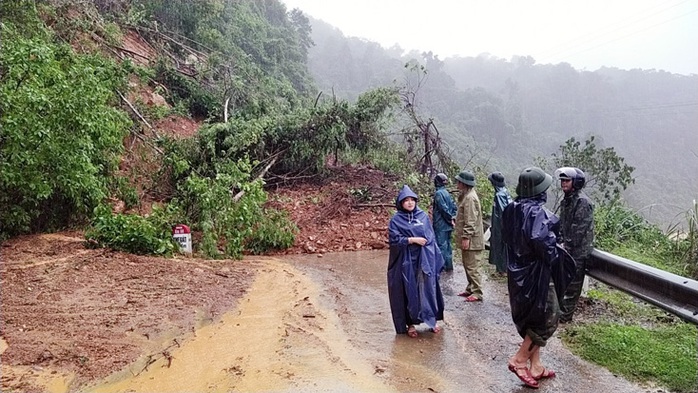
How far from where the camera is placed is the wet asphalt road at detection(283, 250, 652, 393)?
3883 millimetres

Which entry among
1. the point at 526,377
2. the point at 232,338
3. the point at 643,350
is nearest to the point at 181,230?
the point at 232,338

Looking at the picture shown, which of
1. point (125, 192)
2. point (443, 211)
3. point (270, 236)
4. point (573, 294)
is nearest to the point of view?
point (573, 294)

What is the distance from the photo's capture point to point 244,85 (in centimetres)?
1639

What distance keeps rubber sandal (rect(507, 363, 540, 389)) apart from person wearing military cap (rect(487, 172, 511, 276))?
2653mm

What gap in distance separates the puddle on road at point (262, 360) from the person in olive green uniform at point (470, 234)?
1.87m

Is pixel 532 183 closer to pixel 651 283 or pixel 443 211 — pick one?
pixel 651 283

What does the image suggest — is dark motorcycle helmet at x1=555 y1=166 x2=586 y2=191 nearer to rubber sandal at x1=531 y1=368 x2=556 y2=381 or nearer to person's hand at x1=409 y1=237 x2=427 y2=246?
person's hand at x1=409 y1=237 x2=427 y2=246

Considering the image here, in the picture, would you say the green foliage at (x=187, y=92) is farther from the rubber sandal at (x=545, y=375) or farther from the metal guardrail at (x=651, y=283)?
the rubber sandal at (x=545, y=375)

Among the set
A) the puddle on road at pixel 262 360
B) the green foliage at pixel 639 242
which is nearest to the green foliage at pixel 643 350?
the puddle on road at pixel 262 360

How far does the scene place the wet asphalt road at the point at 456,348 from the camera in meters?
3.88

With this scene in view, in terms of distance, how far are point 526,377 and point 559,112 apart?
7457cm

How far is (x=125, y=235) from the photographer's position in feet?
24.9

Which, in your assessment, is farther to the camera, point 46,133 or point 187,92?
point 187,92

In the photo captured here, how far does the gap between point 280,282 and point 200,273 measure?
112 cm
